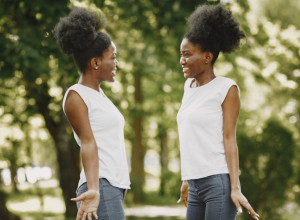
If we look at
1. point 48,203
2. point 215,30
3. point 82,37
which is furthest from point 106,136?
point 48,203

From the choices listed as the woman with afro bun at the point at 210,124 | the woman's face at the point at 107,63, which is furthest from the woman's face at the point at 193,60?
the woman's face at the point at 107,63

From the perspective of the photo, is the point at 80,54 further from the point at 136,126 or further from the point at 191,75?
the point at 136,126

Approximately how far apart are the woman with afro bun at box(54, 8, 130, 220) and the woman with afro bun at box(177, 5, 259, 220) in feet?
1.49

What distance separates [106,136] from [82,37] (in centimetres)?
61

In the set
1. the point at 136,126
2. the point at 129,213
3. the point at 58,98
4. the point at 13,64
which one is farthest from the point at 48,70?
the point at 136,126

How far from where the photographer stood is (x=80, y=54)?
279cm

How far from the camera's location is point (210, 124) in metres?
2.87

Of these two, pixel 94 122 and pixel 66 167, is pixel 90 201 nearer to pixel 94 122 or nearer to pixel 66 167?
pixel 94 122

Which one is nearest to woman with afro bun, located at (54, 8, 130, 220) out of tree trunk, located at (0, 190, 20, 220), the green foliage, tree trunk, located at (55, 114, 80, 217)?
the green foliage

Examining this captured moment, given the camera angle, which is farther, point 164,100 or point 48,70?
point 164,100

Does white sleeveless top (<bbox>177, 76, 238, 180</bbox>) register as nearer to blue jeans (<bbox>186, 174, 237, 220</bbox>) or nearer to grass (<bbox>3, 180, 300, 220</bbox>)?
blue jeans (<bbox>186, 174, 237, 220</bbox>)

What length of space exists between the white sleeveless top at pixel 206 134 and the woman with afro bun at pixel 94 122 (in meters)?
0.44

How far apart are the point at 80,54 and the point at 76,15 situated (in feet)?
0.79

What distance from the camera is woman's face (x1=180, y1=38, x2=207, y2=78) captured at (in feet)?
9.87
